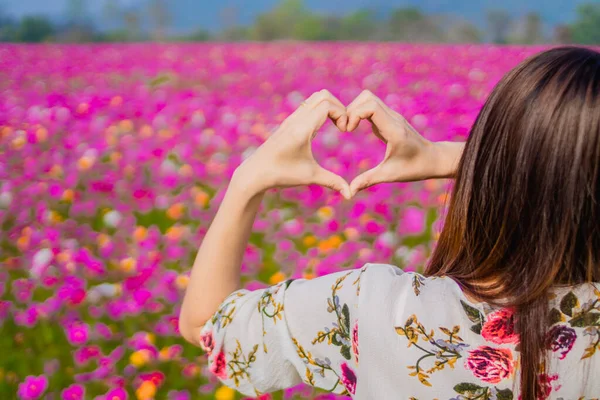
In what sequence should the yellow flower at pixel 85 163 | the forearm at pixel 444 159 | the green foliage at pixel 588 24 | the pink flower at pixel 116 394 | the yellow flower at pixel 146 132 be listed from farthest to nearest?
the green foliage at pixel 588 24 < the yellow flower at pixel 146 132 < the yellow flower at pixel 85 163 < the pink flower at pixel 116 394 < the forearm at pixel 444 159

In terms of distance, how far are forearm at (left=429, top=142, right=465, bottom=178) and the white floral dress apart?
0.21m

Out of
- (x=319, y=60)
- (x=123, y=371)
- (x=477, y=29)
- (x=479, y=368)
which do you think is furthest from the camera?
(x=477, y=29)

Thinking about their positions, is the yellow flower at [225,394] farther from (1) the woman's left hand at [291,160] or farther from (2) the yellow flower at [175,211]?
(2) the yellow flower at [175,211]

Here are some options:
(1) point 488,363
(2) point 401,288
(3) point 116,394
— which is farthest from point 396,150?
(3) point 116,394

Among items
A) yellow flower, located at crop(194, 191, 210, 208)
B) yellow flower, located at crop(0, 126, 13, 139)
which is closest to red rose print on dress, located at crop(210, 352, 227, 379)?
yellow flower, located at crop(194, 191, 210, 208)

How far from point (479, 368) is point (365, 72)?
7250mm

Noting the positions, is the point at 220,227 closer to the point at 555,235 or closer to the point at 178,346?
the point at 555,235

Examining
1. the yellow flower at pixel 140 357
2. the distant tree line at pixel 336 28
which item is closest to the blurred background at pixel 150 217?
the yellow flower at pixel 140 357

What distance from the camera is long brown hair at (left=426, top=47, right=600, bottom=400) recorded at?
83 cm

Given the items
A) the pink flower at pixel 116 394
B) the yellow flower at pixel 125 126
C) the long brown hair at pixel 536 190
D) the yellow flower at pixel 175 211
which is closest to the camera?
the long brown hair at pixel 536 190

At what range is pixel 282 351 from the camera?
96cm

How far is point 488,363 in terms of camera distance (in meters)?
0.87

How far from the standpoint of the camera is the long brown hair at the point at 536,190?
83 centimetres

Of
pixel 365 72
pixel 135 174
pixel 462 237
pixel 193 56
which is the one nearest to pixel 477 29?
pixel 193 56
